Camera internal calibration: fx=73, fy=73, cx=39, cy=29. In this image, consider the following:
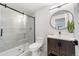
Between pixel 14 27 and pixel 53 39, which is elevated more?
pixel 14 27

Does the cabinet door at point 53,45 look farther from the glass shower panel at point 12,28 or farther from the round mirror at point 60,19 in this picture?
the glass shower panel at point 12,28

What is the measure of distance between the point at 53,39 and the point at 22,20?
2.89 ft

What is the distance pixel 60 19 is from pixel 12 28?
1210 mm

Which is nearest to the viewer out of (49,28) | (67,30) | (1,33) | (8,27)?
(67,30)

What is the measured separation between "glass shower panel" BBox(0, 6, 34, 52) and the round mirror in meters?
0.58

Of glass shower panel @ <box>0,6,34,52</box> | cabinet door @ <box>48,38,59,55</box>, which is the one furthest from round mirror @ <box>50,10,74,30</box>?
glass shower panel @ <box>0,6,34,52</box>

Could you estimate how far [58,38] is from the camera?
50.2 inches

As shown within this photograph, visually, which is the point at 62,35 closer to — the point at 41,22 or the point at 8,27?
the point at 41,22

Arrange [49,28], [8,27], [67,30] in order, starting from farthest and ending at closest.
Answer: [8,27] < [49,28] < [67,30]

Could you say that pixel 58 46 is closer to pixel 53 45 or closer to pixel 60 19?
pixel 53 45

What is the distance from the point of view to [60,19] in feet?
4.18

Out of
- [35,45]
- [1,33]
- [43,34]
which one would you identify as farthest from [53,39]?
[1,33]

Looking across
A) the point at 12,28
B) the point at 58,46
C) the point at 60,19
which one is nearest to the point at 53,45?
the point at 58,46

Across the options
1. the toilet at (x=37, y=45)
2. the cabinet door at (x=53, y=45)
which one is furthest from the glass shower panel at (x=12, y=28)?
the cabinet door at (x=53, y=45)
